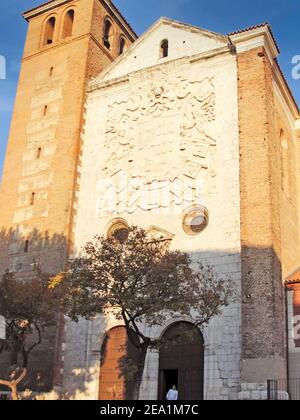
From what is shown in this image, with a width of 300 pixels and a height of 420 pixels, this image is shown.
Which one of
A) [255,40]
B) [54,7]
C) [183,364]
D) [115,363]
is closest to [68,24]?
[54,7]

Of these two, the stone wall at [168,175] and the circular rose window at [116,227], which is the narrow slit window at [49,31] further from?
the circular rose window at [116,227]

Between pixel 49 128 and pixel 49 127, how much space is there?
57 millimetres

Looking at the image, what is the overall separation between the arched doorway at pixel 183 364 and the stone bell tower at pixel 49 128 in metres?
5.54

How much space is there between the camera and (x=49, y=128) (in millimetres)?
24875

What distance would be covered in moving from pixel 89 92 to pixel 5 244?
746 cm

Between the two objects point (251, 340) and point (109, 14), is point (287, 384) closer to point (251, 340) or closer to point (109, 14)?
point (251, 340)

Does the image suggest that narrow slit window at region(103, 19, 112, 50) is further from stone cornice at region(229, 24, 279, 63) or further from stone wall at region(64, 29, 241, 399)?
stone cornice at region(229, 24, 279, 63)

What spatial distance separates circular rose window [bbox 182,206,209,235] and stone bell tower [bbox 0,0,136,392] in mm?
4855

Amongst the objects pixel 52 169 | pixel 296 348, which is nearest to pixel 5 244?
pixel 52 169

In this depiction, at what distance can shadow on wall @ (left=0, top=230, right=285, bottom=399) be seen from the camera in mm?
17094

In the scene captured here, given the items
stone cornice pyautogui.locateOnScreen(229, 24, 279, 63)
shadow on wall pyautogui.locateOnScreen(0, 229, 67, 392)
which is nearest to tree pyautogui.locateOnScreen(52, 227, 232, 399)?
shadow on wall pyautogui.locateOnScreen(0, 229, 67, 392)

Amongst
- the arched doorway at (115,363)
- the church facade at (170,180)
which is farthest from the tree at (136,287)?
the arched doorway at (115,363)

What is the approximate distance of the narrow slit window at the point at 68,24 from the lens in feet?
91.6

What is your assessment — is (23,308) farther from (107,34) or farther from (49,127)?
(107,34)
